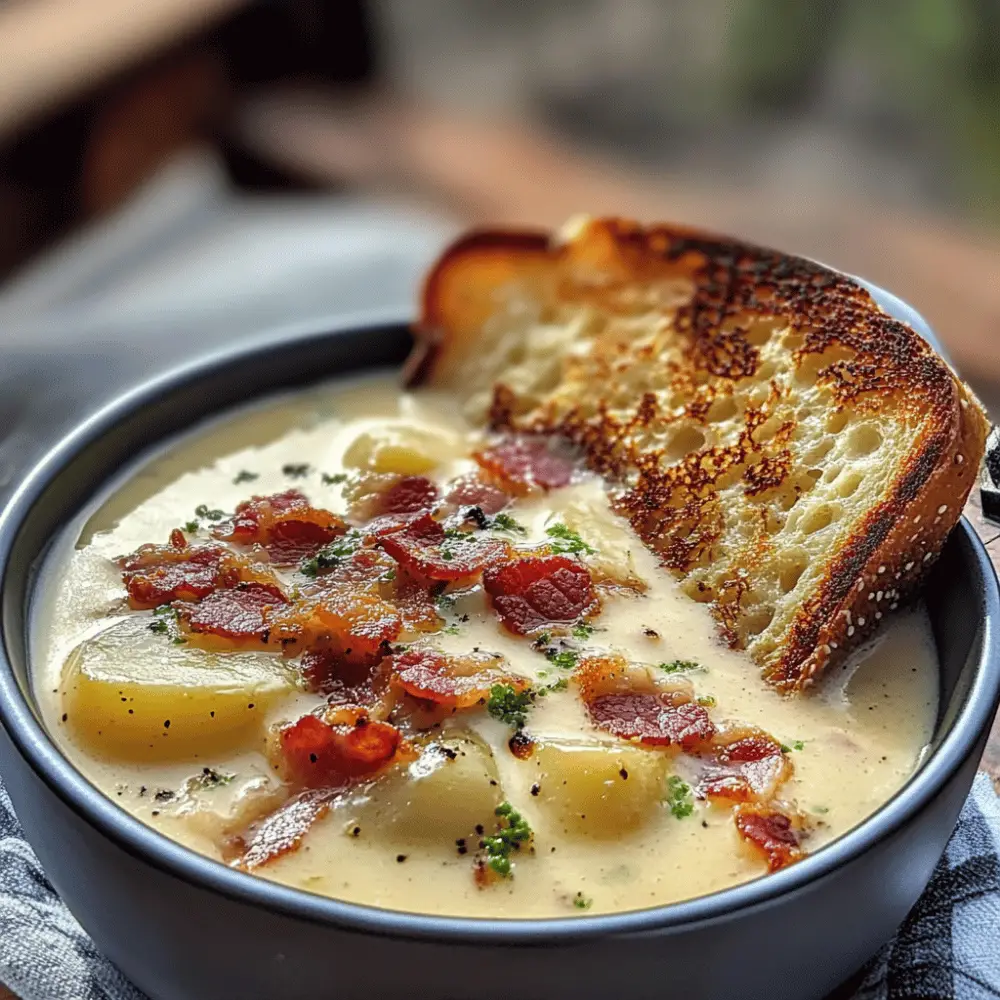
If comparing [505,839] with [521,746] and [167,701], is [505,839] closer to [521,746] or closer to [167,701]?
[521,746]

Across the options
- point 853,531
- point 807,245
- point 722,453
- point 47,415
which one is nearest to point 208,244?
point 47,415

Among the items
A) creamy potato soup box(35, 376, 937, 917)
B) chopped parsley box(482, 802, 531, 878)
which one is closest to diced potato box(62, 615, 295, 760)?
creamy potato soup box(35, 376, 937, 917)

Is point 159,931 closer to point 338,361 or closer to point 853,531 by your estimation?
point 853,531

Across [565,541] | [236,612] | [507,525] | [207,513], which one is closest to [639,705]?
[565,541]

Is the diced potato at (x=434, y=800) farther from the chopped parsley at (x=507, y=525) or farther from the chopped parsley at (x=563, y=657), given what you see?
the chopped parsley at (x=507, y=525)

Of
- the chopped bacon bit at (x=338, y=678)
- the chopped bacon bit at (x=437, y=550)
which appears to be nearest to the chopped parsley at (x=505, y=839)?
the chopped bacon bit at (x=338, y=678)

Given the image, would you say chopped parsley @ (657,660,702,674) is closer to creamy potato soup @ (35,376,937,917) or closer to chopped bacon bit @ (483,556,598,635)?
creamy potato soup @ (35,376,937,917)
